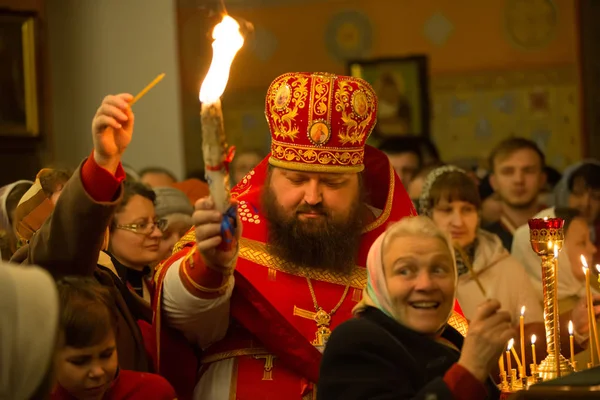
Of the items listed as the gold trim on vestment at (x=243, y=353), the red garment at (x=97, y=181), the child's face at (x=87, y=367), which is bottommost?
the gold trim on vestment at (x=243, y=353)

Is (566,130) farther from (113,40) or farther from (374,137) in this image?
(113,40)

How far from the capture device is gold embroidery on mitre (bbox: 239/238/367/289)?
4.72 metres

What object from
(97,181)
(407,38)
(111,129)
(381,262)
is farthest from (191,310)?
(407,38)

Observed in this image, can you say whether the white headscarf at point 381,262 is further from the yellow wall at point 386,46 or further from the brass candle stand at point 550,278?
the yellow wall at point 386,46

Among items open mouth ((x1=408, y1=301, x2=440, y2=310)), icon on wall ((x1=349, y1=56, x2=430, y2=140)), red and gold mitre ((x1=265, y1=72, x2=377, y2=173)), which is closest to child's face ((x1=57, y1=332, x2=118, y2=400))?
open mouth ((x1=408, y1=301, x2=440, y2=310))

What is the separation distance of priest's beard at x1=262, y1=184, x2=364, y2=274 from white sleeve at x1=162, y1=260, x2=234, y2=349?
17.6 inches

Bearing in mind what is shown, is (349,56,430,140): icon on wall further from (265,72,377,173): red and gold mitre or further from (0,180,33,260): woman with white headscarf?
(265,72,377,173): red and gold mitre

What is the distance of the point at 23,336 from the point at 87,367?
1.12 metres

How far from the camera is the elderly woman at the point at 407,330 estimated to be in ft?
11.2

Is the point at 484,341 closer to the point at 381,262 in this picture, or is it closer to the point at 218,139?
the point at 381,262

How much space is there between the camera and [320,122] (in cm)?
488

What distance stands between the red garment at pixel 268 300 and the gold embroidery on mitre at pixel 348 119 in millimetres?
281

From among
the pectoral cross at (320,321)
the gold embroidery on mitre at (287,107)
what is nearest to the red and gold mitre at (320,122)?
the gold embroidery on mitre at (287,107)

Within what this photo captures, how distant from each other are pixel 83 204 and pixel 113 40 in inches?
292
